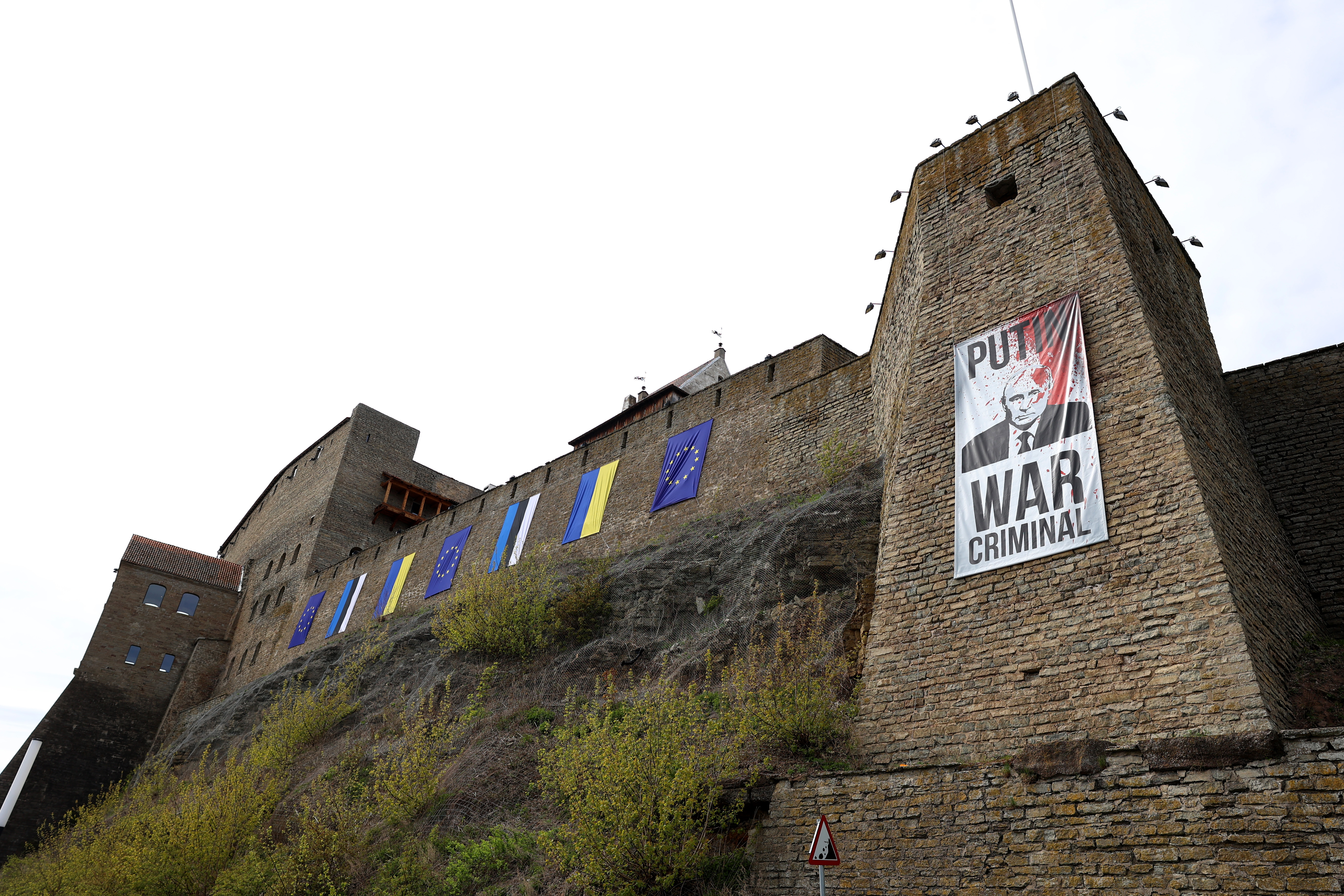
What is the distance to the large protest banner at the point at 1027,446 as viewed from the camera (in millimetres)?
7977

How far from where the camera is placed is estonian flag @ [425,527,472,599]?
24.0 metres

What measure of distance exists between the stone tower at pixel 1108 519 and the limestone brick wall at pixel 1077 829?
0.52 meters

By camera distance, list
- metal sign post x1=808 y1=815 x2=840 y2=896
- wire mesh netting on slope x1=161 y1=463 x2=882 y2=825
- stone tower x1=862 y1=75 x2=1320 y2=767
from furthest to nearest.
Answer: wire mesh netting on slope x1=161 y1=463 x2=882 y2=825
stone tower x1=862 y1=75 x2=1320 y2=767
metal sign post x1=808 y1=815 x2=840 y2=896

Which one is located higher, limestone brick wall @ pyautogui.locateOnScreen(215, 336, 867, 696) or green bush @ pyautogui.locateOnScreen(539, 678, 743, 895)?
limestone brick wall @ pyautogui.locateOnScreen(215, 336, 867, 696)

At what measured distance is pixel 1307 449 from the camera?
10.1m

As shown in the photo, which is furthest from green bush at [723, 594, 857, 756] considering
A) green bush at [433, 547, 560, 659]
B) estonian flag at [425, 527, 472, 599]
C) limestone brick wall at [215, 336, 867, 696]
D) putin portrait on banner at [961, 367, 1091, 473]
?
estonian flag at [425, 527, 472, 599]

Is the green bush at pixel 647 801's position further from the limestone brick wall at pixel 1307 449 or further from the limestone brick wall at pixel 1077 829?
the limestone brick wall at pixel 1307 449

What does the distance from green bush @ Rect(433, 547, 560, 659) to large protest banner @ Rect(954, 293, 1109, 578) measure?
30.7 feet

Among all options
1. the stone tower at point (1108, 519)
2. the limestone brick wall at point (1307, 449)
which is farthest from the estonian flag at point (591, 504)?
the limestone brick wall at point (1307, 449)

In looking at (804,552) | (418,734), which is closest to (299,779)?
(418,734)

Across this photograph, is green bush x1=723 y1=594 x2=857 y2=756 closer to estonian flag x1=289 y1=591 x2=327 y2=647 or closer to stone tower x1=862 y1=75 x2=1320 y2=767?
stone tower x1=862 y1=75 x2=1320 y2=767

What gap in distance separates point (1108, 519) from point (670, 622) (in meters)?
7.75

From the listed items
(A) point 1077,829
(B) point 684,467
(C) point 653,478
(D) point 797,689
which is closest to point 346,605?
(C) point 653,478

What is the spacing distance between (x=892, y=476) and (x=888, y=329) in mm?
5054
